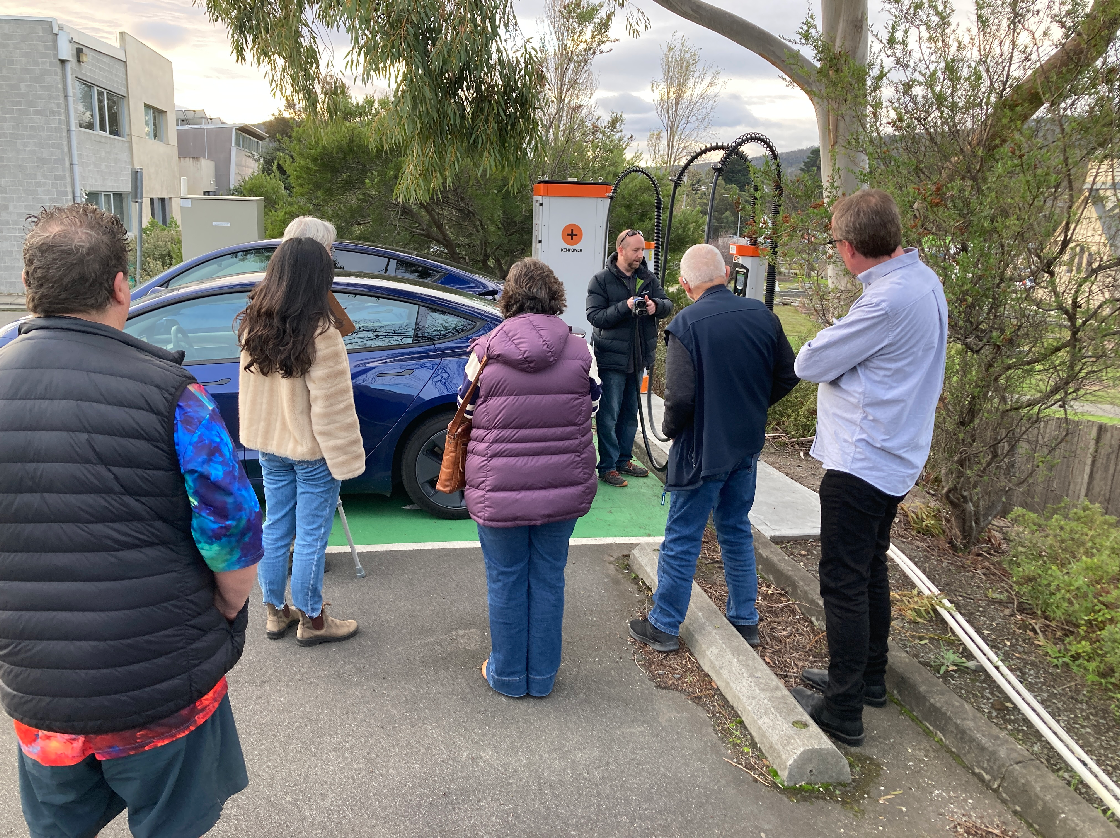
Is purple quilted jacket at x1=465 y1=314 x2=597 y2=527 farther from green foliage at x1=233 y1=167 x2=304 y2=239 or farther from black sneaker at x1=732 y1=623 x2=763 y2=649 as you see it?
green foliage at x1=233 y1=167 x2=304 y2=239

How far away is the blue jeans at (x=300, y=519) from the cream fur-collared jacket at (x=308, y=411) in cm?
10

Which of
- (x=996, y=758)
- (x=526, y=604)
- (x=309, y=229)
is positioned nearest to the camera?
(x=996, y=758)

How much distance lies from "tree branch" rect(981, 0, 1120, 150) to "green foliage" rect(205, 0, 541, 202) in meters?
5.90

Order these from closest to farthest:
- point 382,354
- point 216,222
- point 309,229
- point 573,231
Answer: point 309,229 → point 382,354 → point 573,231 → point 216,222

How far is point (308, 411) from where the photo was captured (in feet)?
11.8

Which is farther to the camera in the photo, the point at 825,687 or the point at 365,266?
the point at 365,266

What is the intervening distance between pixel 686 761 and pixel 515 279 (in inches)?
82.3

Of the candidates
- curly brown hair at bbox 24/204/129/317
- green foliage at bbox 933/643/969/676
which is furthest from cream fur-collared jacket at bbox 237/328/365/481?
green foliage at bbox 933/643/969/676

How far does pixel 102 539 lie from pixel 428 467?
12.5 feet

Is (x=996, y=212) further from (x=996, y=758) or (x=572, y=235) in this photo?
(x=572, y=235)

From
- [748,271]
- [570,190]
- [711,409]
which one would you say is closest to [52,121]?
[570,190]

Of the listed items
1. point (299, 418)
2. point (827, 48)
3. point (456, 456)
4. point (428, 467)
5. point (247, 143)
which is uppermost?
point (247, 143)

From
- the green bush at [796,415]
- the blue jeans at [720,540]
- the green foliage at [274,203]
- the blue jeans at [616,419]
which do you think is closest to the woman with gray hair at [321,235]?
the blue jeans at [720,540]

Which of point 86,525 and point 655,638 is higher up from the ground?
point 86,525
